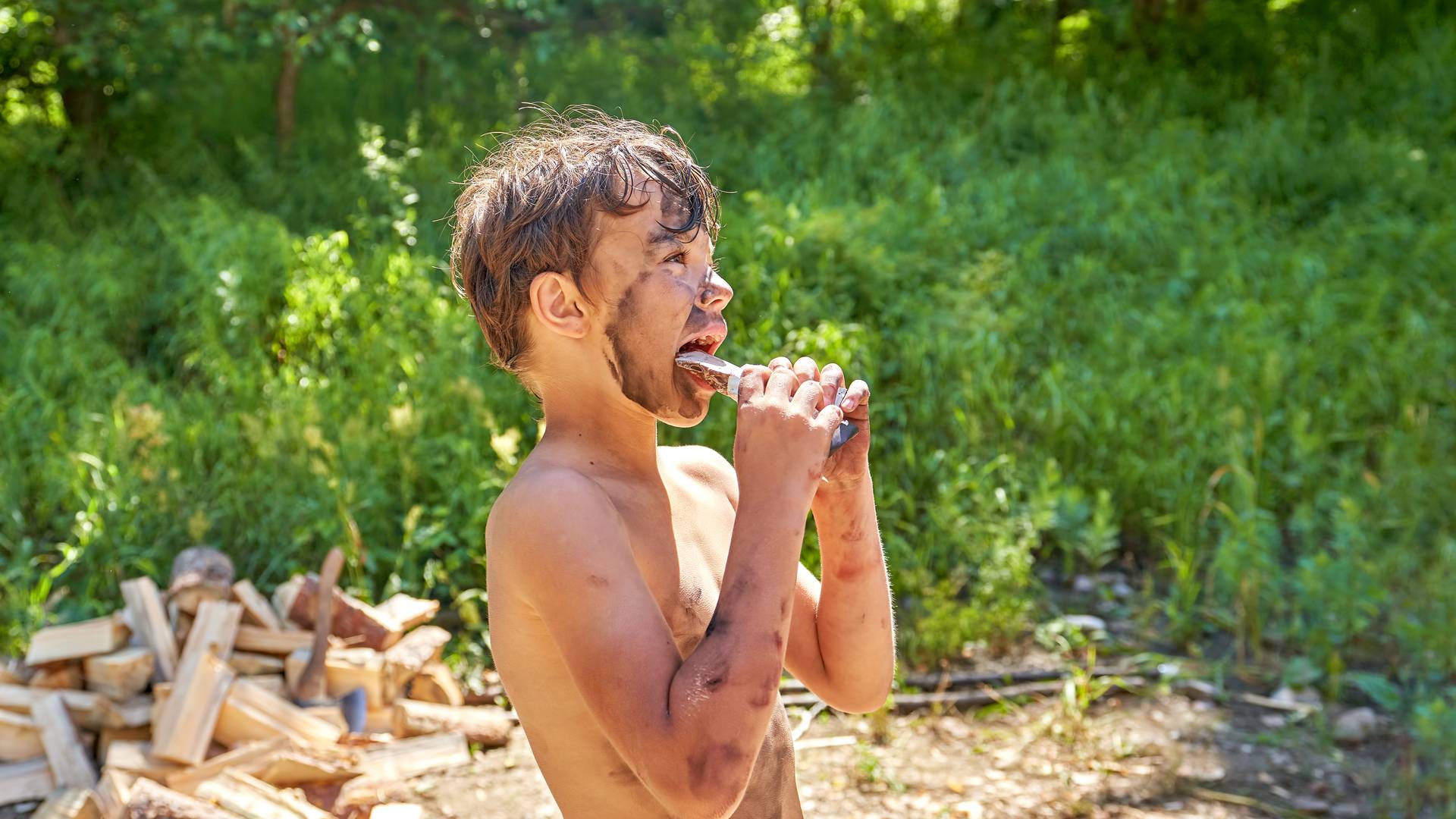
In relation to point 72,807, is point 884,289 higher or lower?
higher

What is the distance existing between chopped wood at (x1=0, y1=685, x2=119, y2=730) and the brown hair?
2.15 meters

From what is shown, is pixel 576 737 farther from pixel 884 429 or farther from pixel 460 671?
pixel 884 429

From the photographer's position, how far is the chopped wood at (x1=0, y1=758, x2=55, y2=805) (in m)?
3.15

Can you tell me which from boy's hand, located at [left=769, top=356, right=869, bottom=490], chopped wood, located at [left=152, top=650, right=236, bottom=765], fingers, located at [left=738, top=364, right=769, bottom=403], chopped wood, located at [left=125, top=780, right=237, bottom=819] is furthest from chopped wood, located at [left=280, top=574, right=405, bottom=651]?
fingers, located at [left=738, top=364, right=769, bottom=403]

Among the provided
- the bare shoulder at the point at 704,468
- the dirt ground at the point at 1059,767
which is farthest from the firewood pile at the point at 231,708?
the bare shoulder at the point at 704,468

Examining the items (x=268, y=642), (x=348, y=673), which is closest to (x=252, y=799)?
(x=348, y=673)

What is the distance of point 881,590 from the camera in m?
1.69

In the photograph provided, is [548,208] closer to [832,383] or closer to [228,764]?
[832,383]

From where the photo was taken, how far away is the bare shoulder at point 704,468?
1792mm

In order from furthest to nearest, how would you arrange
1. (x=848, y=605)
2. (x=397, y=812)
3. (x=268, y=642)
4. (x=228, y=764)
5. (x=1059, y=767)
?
1. (x=268, y=642)
2. (x=1059, y=767)
3. (x=228, y=764)
4. (x=397, y=812)
5. (x=848, y=605)

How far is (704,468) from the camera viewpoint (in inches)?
72.2

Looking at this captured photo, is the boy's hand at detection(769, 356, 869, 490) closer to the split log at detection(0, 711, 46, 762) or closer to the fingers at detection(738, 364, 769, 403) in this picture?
the fingers at detection(738, 364, 769, 403)

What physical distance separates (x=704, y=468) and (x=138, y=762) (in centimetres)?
201

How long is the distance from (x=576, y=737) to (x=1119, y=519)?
3242 mm
